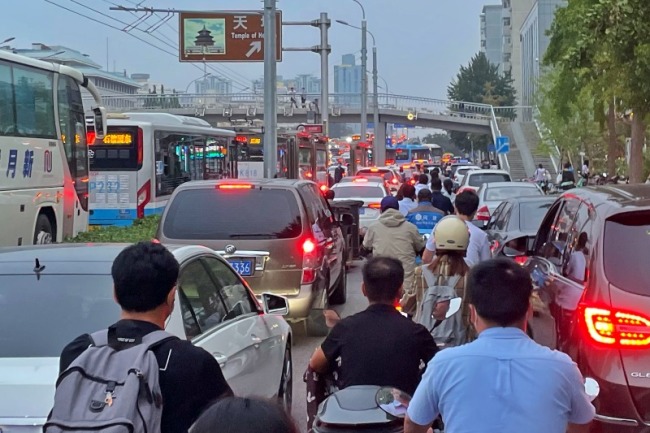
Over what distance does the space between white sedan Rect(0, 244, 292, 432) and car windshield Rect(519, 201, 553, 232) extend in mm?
8043

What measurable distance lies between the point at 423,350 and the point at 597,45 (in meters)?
11.8

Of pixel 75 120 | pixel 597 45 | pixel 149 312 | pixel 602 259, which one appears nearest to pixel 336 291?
pixel 597 45

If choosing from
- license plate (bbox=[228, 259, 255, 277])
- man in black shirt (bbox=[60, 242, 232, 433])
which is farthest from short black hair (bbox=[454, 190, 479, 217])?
man in black shirt (bbox=[60, 242, 232, 433])

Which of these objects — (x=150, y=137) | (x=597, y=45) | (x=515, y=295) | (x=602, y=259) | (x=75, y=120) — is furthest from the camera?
(x=150, y=137)

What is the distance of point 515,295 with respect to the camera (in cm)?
344

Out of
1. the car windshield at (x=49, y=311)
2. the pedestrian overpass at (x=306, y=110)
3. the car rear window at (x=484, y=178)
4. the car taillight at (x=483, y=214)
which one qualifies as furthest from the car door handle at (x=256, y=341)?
the pedestrian overpass at (x=306, y=110)

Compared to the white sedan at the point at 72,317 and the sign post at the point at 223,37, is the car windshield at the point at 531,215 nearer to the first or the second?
the white sedan at the point at 72,317

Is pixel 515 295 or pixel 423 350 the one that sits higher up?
pixel 515 295

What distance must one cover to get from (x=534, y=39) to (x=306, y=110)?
133 ft

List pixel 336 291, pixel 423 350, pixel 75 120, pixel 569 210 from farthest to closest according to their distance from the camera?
pixel 75 120, pixel 336 291, pixel 569 210, pixel 423 350

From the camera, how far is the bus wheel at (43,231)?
1600 cm

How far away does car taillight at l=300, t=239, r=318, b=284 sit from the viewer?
10547 mm

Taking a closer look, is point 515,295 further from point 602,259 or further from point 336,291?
point 336,291

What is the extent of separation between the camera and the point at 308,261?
10.6m
